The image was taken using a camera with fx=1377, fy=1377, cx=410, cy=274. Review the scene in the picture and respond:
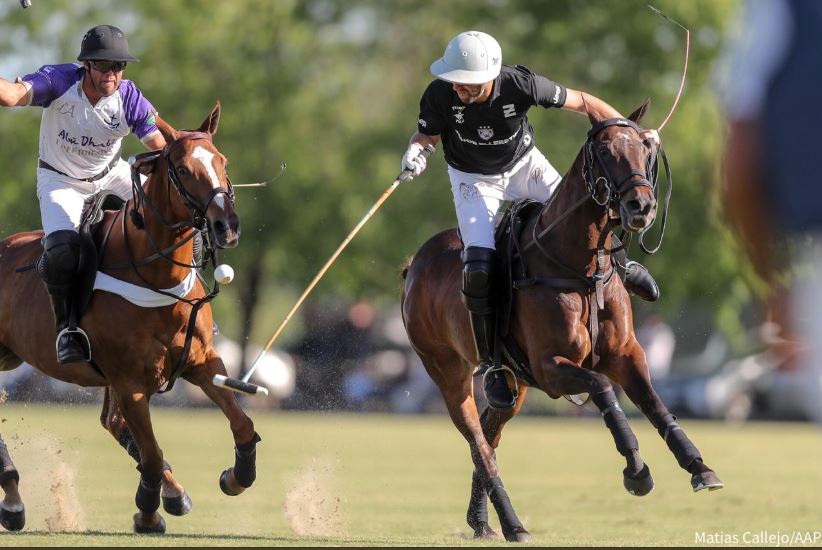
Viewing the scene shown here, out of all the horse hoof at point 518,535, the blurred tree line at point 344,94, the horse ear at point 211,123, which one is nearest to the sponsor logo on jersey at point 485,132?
the horse ear at point 211,123

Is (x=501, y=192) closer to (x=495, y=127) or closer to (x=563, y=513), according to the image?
(x=495, y=127)

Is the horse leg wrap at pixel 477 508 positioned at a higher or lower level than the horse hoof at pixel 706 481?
lower

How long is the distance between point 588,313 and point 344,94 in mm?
24049

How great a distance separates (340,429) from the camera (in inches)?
844

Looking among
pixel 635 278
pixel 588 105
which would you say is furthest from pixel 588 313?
pixel 588 105

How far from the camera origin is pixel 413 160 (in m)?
8.34

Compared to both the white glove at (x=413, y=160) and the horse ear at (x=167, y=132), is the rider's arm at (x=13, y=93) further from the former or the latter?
the white glove at (x=413, y=160)

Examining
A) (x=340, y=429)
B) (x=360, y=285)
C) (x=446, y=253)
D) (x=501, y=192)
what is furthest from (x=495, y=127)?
(x=360, y=285)

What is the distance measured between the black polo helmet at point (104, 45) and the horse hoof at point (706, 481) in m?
3.88

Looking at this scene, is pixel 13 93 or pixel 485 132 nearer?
pixel 13 93

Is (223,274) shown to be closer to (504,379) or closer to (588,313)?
(504,379)

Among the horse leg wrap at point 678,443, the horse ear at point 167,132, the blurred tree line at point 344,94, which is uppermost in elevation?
the horse ear at point 167,132

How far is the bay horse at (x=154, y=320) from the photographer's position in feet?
24.5

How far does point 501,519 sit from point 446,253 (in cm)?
200
